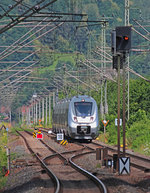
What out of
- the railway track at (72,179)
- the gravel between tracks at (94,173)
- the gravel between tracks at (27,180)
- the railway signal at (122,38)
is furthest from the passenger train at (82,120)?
the railway signal at (122,38)

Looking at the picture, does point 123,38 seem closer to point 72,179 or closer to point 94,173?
point 94,173

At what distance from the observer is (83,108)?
33906 millimetres

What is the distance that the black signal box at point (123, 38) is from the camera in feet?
54.3

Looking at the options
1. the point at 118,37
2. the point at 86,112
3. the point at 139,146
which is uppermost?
the point at 118,37

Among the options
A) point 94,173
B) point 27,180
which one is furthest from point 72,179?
point 27,180

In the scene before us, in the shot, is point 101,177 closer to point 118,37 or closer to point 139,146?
point 118,37

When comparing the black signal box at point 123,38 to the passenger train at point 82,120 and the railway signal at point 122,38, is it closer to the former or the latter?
the railway signal at point 122,38

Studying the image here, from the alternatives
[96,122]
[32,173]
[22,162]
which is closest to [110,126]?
[96,122]

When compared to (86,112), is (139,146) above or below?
below

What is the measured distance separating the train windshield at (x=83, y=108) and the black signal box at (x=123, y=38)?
678 inches

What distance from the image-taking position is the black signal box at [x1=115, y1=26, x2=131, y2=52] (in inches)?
651

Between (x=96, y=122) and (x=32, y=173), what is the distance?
1649 cm

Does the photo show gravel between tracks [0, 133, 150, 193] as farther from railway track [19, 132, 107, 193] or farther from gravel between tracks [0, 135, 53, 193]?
railway track [19, 132, 107, 193]

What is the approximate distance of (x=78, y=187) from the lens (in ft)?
46.5
